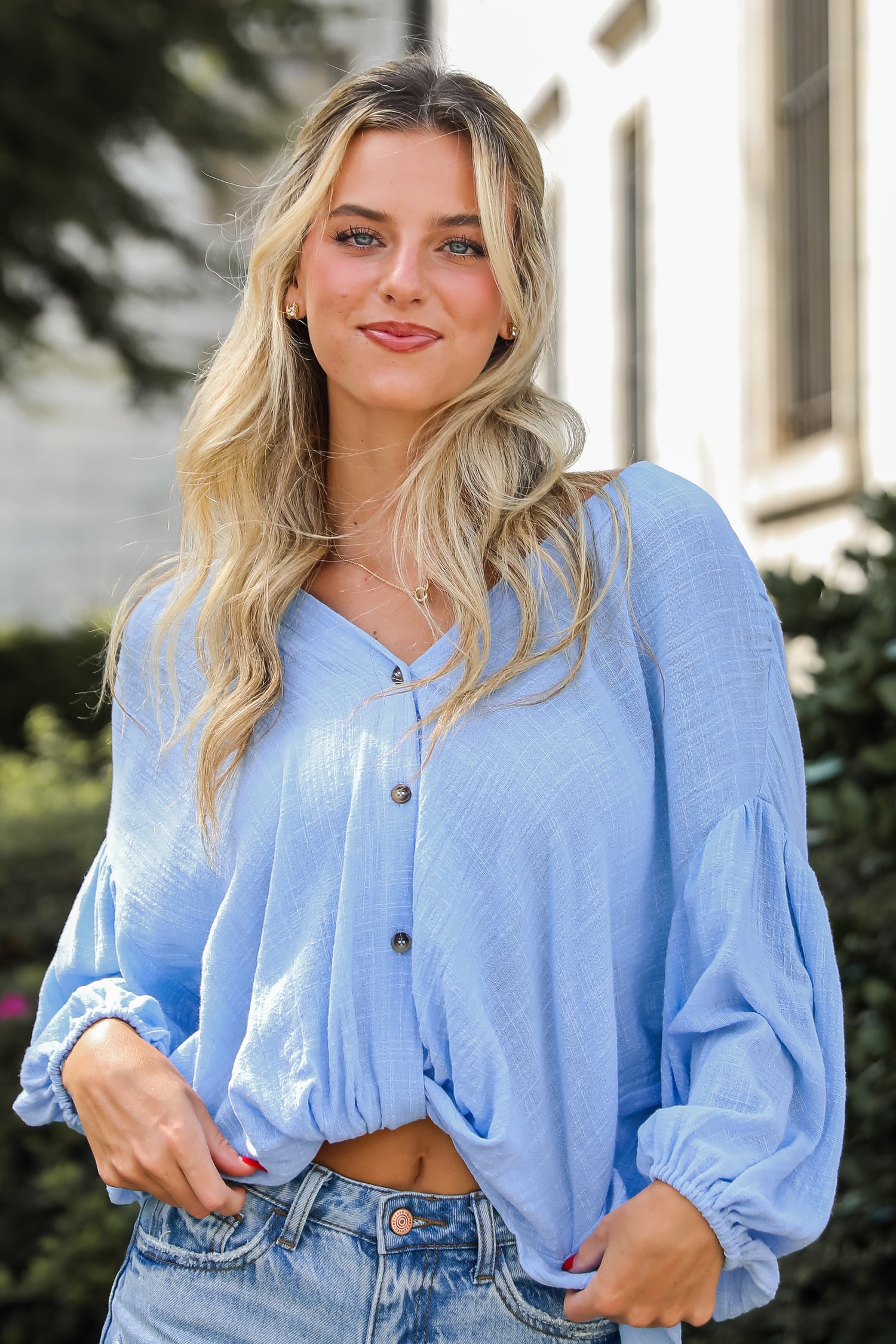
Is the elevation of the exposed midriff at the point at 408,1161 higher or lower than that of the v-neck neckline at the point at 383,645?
lower

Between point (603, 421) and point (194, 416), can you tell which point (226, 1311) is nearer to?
point (194, 416)

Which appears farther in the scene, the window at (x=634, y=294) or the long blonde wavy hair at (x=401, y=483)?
the window at (x=634, y=294)

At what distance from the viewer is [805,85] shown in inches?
245

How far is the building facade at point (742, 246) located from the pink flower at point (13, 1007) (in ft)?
9.36

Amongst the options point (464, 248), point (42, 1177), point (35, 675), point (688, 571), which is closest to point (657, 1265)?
point (688, 571)

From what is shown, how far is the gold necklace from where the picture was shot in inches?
76.8

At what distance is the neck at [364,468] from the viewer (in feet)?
6.75

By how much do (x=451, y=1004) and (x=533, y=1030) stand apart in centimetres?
11

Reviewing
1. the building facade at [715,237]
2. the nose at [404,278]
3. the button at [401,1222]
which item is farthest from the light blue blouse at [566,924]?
the building facade at [715,237]

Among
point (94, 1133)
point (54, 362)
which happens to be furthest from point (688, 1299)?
point (54, 362)

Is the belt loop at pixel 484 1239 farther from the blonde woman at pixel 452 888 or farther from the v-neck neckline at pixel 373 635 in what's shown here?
the v-neck neckline at pixel 373 635

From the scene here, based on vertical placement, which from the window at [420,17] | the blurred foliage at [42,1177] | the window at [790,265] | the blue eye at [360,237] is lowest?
the blurred foliage at [42,1177]

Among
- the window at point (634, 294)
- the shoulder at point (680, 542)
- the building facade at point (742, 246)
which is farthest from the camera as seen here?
the window at point (634, 294)

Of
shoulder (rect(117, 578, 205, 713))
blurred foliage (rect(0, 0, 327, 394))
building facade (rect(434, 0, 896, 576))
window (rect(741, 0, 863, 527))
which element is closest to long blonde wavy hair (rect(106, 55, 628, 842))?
shoulder (rect(117, 578, 205, 713))
